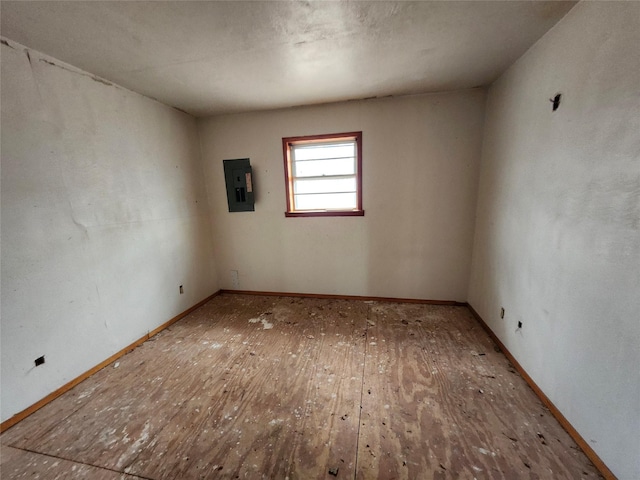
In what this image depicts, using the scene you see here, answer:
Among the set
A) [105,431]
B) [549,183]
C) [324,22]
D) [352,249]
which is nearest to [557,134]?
[549,183]

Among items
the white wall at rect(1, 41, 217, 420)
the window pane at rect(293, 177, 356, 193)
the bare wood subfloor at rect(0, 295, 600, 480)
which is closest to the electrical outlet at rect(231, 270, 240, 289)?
the white wall at rect(1, 41, 217, 420)

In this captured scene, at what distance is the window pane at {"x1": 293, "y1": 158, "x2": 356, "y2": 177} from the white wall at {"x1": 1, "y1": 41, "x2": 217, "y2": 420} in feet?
4.96

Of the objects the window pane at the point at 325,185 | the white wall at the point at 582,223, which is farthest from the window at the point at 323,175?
the white wall at the point at 582,223

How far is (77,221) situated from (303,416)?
2.32 metres

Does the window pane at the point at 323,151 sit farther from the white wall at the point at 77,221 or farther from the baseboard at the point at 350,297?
the baseboard at the point at 350,297

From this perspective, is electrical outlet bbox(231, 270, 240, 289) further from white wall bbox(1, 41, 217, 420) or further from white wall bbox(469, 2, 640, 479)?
white wall bbox(469, 2, 640, 479)

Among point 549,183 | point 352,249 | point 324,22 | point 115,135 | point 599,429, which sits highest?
point 324,22

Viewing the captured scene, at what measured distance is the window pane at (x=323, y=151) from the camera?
3059 millimetres

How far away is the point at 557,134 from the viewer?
60.4 inches

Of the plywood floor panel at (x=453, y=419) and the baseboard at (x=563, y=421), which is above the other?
the baseboard at (x=563, y=421)

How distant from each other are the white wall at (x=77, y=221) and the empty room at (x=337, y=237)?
0.05 feet

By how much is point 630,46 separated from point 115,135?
3.53m

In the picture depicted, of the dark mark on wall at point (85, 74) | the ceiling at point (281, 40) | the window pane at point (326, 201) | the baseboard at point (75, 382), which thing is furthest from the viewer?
the window pane at point (326, 201)

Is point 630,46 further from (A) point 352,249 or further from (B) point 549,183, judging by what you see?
(A) point 352,249
